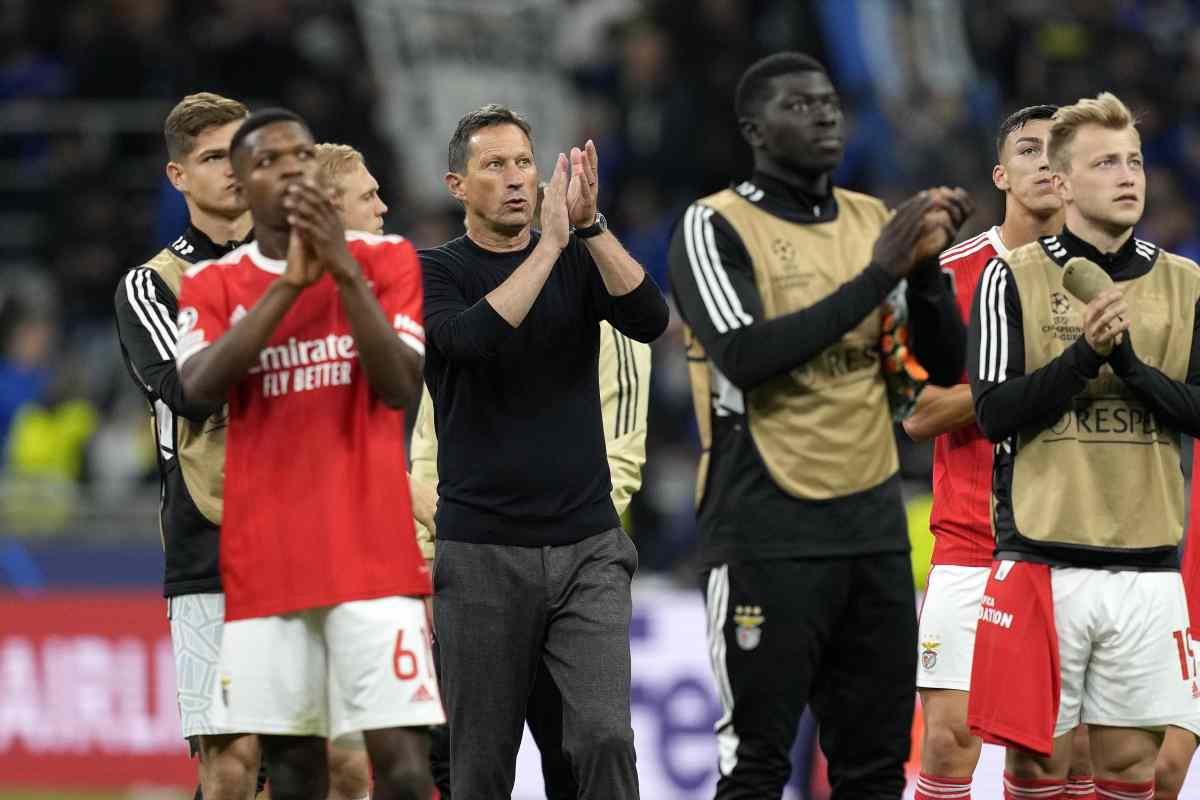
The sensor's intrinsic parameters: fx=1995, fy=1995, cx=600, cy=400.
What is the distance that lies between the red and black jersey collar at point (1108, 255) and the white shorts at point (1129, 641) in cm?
95

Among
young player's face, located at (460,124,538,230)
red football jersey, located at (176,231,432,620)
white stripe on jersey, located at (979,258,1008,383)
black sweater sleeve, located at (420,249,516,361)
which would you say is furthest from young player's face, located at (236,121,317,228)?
white stripe on jersey, located at (979,258,1008,383)

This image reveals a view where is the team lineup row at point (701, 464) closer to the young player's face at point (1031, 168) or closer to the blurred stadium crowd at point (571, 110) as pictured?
the young player's face at point (1031, 168)

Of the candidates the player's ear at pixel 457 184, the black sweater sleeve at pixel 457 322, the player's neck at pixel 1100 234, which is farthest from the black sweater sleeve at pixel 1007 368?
the player's ear at pixel 457 184

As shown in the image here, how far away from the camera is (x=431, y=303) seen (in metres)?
6.38

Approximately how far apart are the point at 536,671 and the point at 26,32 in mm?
13480

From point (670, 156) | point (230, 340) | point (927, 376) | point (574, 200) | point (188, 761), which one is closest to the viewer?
point (230, 340)

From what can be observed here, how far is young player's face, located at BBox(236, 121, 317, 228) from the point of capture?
5297 mm

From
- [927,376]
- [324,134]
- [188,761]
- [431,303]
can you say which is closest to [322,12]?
[324,134]

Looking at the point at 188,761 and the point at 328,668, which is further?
the point at 188,761

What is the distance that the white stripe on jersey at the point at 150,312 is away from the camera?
20.6ft

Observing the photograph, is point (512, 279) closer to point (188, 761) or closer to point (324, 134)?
point (188, 761)

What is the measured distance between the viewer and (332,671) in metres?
5.32

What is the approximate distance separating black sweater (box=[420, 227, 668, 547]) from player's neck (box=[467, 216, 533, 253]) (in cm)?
15

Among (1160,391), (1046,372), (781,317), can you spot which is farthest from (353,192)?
(1160,391)
